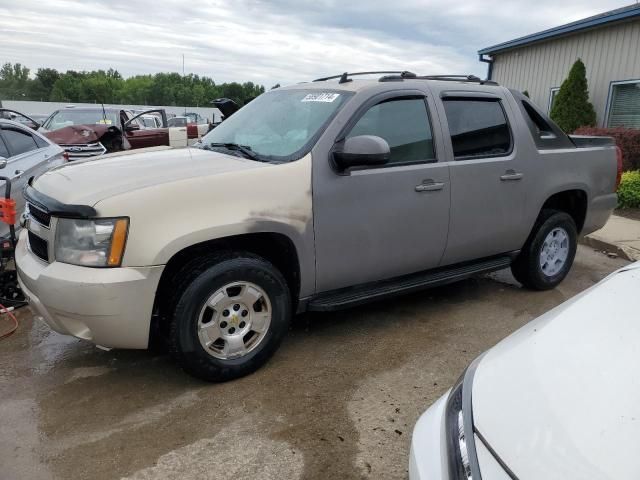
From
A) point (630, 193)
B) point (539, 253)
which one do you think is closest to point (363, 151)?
point (539, 253)

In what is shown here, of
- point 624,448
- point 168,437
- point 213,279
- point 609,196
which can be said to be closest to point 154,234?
point 213,279

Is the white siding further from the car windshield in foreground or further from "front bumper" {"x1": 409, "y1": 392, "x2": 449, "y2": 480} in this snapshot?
"front bumper" {"x1": 409, "y1": 392, "x2": 449, "y2": 480}

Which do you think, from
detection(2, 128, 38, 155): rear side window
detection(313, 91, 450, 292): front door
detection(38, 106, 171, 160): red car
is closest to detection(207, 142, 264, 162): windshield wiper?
detection(313, 91, 450, 292): front door

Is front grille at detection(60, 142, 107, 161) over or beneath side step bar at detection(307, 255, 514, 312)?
over

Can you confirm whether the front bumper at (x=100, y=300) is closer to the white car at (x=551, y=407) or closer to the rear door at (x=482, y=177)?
the white car at (x=551, y=407)

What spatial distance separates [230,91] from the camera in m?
72.6

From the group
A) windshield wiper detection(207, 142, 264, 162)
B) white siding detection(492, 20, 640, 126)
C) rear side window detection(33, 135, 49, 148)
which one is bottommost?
rear side window detection(33, 135, 49, 148)

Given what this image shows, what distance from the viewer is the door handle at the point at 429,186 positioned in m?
3.83

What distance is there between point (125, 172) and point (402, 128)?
195 centimetres

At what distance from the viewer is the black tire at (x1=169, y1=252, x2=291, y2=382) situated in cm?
302

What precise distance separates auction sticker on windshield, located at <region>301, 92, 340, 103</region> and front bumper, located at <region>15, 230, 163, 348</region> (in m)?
1.74

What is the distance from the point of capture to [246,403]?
312 cm

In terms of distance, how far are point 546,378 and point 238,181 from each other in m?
2.12

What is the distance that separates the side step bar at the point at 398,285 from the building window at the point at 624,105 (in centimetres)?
844
